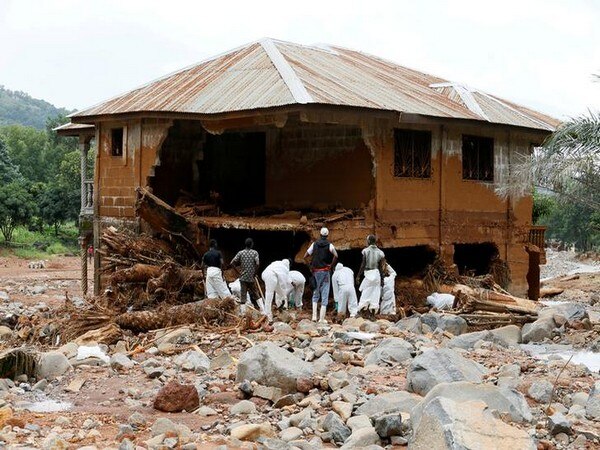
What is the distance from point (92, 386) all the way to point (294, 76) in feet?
30.4

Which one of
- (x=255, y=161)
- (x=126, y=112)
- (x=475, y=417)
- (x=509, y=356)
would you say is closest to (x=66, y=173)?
(x=255, y=161)

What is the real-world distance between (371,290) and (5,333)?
7268 millimetres

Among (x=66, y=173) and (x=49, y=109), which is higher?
(x=49, y=109)

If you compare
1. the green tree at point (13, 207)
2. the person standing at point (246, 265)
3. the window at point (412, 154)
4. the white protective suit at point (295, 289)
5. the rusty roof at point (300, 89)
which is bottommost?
the white protective suit at point (295, 289)

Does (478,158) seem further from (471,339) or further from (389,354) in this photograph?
(389,354)

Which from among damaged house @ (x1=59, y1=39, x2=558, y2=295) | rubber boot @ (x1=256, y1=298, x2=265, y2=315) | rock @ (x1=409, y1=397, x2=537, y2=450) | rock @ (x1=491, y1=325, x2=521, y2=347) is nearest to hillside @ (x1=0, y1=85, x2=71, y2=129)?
damaged house @ (x1=59, y1=39, x2=558, y2=295)

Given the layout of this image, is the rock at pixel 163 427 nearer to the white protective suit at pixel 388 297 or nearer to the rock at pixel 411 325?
the rock at pixel 411 325

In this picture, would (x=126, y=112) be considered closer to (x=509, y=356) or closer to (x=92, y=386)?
(x=92, y=386)

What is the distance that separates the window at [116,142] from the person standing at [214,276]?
562 centimetres

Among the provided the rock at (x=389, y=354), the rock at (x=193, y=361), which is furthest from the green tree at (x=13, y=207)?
the rock at (x=389, y=354)

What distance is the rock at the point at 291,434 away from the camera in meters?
7.98

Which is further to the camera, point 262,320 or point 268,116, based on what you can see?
point 268,116

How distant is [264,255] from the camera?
2161 centimetres

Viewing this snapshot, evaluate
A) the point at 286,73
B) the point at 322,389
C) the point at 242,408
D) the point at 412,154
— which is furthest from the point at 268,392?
the point at 412,154
